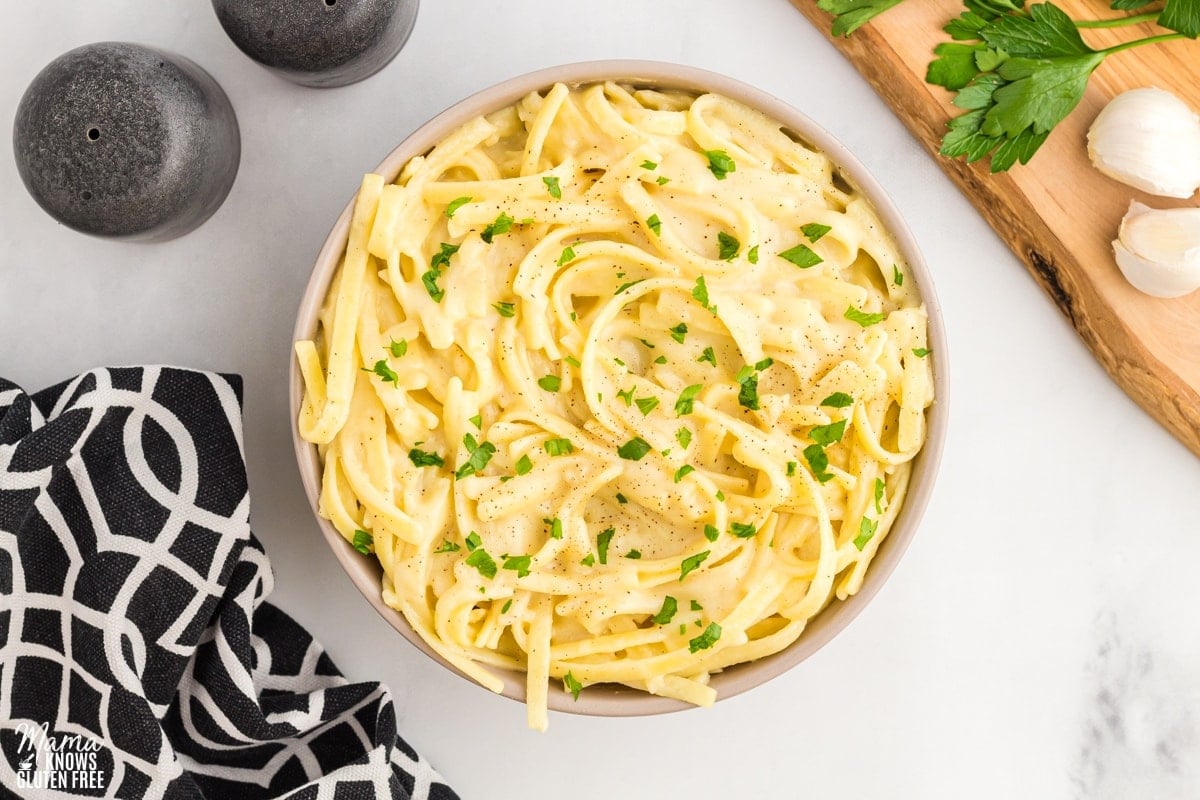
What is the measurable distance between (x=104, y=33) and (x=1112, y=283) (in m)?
2.94

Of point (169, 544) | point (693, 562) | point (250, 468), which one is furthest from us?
point (250, 468)

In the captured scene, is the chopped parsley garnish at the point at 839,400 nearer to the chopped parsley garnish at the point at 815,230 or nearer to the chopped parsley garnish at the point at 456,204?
the chopped parsley garnish at the point at 815,230

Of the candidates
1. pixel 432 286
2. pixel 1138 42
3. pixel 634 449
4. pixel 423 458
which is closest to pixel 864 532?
pixel 634 449

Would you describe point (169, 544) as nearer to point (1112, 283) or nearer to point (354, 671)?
point (354, 671)

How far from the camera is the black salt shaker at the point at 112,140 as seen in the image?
234 cm

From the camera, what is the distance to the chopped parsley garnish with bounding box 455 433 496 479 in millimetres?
2307

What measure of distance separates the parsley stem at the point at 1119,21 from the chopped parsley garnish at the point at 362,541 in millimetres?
2289

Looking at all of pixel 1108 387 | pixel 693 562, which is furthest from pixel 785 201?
pixel 1108 387

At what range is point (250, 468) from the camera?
9.32 ft

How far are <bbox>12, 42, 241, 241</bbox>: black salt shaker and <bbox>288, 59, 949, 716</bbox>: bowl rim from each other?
0.45 meters

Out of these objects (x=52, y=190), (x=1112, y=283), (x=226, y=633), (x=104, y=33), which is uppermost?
(x=104, y=33)

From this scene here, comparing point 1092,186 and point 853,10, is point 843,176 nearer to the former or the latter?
point 853,10

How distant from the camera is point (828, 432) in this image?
7.48 feet

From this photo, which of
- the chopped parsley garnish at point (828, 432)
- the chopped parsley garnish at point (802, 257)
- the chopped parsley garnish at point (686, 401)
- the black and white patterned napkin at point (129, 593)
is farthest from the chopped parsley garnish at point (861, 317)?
the black and white patterned napkin at point (129, 593)
